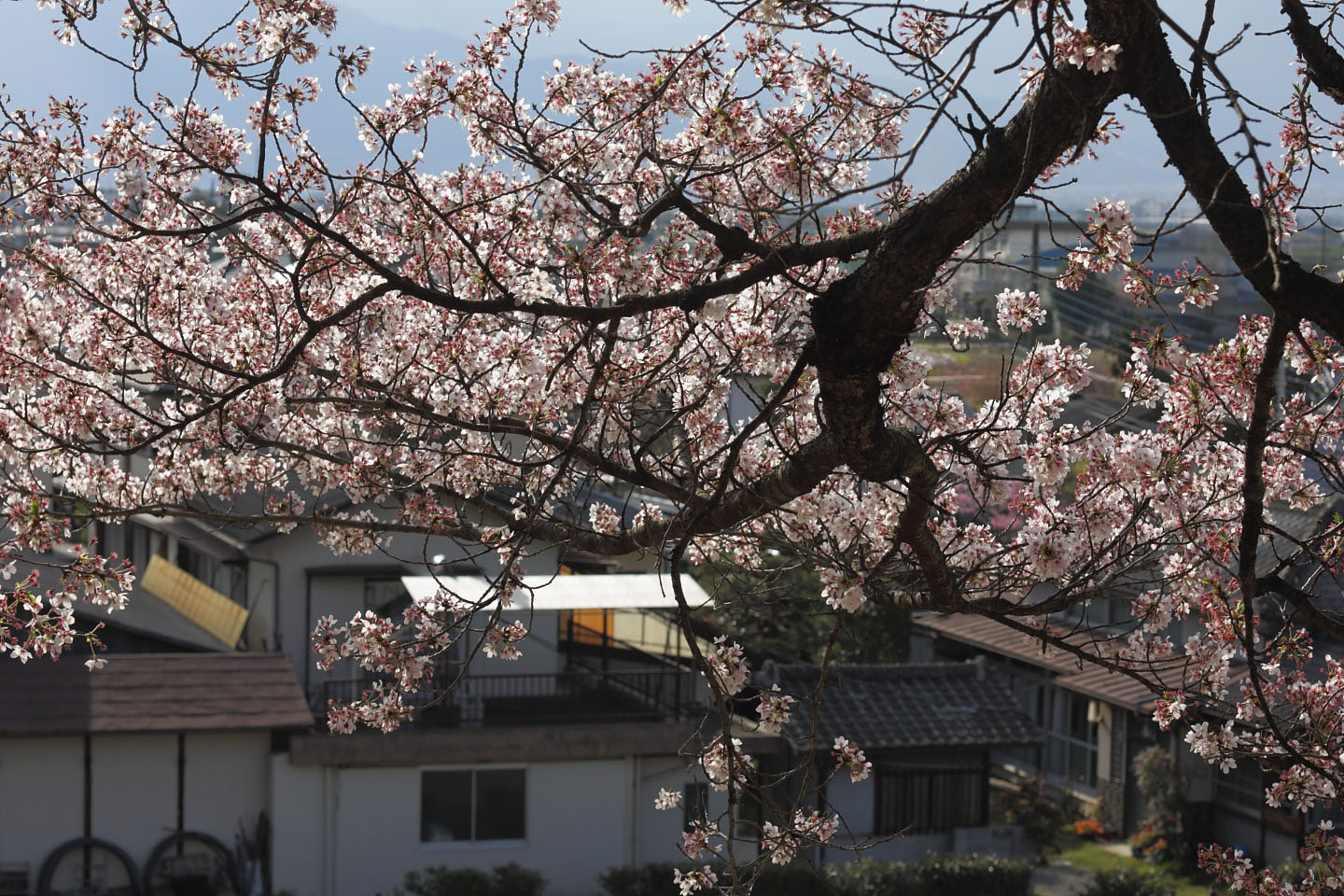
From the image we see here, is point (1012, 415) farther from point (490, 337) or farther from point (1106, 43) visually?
point (490, 337)

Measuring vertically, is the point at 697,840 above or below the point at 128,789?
above

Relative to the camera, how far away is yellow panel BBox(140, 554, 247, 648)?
18.2m

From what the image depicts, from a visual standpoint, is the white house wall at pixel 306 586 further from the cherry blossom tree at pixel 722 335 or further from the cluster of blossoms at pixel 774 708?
the cluster of blossoms at pixel 774 708

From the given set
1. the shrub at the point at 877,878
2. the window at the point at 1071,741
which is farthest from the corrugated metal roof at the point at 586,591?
the window at the point at 1071,741

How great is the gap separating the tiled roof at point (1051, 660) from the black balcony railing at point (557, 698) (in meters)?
3.76

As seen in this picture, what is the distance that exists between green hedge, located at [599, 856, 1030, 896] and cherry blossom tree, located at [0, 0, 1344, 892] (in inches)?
350

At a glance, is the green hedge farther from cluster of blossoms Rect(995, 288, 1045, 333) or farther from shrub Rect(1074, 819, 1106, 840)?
cluster of blossoms Rect(995, 288, 1045, 333)

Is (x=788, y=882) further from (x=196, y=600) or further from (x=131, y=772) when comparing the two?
(x=196, y=600)

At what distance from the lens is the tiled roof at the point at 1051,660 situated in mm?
18141

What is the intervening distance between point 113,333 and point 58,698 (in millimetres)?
9531

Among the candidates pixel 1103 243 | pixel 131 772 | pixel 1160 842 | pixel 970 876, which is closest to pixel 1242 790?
Result: pixel 1160 842

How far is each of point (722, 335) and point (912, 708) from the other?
472 inches

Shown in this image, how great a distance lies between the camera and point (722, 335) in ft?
19.7

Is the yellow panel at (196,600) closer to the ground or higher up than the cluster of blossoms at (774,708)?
closer to the ground
